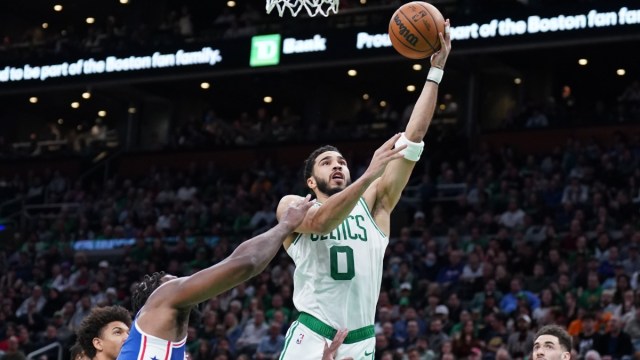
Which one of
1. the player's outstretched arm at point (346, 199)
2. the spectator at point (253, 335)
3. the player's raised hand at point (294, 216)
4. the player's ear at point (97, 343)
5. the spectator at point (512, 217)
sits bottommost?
the spectator at point (253, 335)

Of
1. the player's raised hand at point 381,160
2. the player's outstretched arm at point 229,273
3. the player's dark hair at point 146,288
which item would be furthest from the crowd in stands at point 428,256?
the player's outstretched arm at point 229,273

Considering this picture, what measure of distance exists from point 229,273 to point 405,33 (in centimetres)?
337

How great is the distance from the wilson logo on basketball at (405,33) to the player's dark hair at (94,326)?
8.85 ft

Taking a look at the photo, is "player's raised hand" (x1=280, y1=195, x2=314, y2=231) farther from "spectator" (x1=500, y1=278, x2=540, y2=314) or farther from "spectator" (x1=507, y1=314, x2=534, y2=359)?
"spectator" (x1=500, y1=278, x2=540, y2=314)

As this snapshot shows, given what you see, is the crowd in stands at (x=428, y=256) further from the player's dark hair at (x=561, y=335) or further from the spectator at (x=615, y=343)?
the player's dark hair at (x=561, y=335)

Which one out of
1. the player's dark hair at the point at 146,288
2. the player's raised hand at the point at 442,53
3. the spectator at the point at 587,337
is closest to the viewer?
the player's dark hair at the point at 146,288

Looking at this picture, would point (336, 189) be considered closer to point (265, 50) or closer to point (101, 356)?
point (101, 356)

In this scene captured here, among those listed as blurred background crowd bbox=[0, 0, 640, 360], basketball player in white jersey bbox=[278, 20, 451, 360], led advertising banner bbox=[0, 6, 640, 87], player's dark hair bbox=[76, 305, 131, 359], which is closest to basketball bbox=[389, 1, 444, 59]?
basketball player in white jersey bbox=[278, 20, 451, 360]

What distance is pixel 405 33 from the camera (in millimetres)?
7781

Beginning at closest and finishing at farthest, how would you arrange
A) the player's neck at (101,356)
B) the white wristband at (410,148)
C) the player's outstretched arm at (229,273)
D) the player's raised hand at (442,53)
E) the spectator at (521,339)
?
the player's outstretched arm at (229,273) < the player's neck at (101,356) < the white wristband at (410,148) < the player's raised hand at (442,53) < the spectator at (521,339)

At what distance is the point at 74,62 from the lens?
24.3 m

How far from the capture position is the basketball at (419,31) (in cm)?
763

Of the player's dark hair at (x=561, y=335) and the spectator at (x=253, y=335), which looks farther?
the spectator at (x=253, y=335)

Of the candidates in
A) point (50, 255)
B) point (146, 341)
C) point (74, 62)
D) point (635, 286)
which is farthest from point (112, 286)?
point (146, 341)
